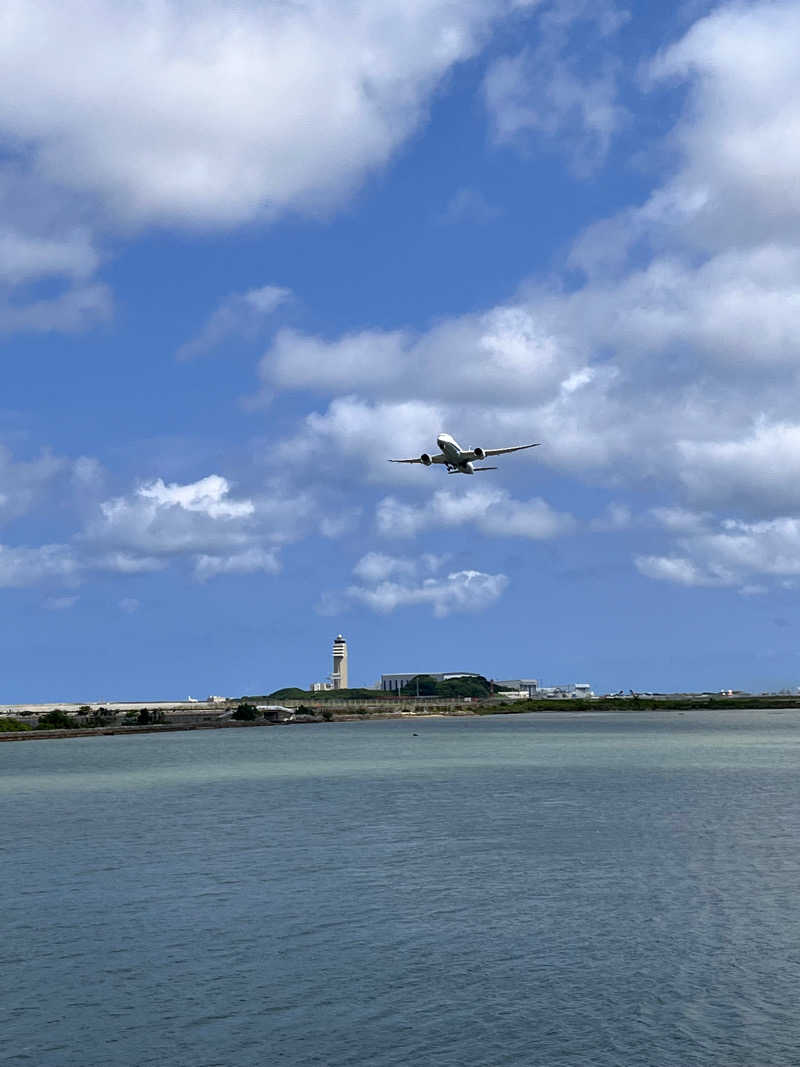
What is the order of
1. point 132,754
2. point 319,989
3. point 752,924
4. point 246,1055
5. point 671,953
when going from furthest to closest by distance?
point 132,754 < point 752,924 < point 671,953 < point 319,989 < point 246,1055

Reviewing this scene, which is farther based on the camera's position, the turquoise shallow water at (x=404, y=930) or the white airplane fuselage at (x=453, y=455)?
the white airplane fuselage at (x=453, y=455)

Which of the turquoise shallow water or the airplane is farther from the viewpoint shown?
the airplane

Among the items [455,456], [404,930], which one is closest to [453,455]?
[455,456]

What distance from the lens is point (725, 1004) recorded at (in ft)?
98.0

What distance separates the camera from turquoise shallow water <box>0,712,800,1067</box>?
90.2 feet

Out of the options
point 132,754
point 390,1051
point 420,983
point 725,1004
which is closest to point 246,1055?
point 390,1051

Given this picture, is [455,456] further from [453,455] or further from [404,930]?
[404,930]

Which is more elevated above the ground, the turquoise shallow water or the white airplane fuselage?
the white airplane fuselage

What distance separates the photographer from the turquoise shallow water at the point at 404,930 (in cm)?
2750

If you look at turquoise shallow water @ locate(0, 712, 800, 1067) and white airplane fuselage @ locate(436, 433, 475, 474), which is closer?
turquoise shallow water @ locate(0, 712, 800, 1067)

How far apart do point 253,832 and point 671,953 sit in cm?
3450

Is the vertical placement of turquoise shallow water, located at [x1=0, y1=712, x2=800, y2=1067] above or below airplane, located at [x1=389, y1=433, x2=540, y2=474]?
below

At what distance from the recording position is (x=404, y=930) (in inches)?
1537

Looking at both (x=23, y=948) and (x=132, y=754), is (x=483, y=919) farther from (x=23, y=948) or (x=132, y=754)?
(x=132, y=754)
